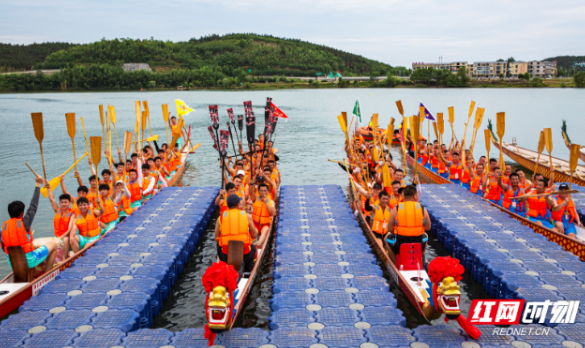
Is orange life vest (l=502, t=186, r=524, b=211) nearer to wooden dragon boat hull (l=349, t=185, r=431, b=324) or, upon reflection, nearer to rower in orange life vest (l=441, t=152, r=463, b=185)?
rower in orange life vest (l=441, t=152, r=463, b=185)

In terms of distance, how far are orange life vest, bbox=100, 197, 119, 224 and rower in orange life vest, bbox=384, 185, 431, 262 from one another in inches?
231

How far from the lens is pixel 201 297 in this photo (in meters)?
7.21

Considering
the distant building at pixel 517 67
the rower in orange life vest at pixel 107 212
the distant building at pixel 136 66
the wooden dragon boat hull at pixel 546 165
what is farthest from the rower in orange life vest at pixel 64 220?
the distant building at pixel 517 67

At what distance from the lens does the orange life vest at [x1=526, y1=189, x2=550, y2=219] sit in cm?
881

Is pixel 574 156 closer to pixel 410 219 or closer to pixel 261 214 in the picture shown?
pixel 410 219

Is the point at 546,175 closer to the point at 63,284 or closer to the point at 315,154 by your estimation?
the point at 315,154

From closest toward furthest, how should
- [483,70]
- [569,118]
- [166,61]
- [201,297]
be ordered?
[201,297]
[569,118]
[166,61]
[483,70]

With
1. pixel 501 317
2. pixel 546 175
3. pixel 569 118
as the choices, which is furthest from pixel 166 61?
pixel 501 317

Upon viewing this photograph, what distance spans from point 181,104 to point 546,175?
13.9m

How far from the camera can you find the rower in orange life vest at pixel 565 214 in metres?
8.37

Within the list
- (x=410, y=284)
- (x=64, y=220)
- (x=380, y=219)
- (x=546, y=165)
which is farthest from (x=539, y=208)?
(x=64, y=220)

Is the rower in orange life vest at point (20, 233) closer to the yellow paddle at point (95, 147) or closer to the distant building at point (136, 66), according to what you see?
the yellow paddle at point (95, 147)

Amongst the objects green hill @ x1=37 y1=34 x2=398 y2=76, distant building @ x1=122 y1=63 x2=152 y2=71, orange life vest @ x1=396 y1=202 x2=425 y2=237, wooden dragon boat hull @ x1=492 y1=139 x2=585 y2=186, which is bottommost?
wooden dragon boat hull @ x1=492 y1=139 x2=585 y2=186

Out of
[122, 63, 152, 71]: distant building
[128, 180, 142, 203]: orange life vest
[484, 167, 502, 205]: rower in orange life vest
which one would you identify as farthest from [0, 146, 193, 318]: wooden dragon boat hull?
[122, 63, 152, 71]: distant building
